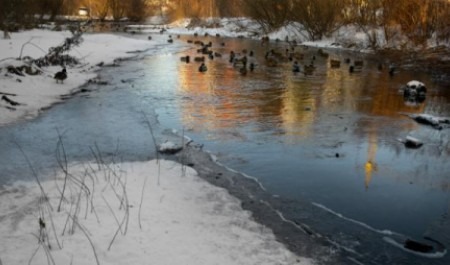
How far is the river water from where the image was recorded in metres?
5.66

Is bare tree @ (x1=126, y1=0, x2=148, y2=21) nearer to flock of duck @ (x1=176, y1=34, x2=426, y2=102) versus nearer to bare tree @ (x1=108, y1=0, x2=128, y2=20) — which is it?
bare tree @ (x1=108, y1=0, x2=128, y2=20)

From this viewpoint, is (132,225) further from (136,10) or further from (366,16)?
(136,10)

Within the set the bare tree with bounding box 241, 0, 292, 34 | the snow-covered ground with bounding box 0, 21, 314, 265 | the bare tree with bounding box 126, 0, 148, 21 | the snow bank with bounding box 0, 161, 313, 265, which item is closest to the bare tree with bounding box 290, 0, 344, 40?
the bare tree with bounding box 241, 0, 292, 34

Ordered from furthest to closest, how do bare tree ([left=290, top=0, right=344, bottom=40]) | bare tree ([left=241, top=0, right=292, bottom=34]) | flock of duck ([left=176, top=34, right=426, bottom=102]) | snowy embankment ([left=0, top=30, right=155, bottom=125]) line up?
bare tree ([left=241, top=0, right=292, bottom=34])
bare tree ([left=290, top=0, right=344, bottom=40])
flock of duck ([left=176, top=34, right=426, bottom=102])
snowy embankment ([left=0, top=30, right=155, bottom=125])

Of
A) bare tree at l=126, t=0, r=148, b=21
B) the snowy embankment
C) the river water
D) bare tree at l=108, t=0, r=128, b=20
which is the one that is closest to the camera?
the river water

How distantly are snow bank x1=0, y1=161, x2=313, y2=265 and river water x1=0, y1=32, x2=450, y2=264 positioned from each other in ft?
2.73

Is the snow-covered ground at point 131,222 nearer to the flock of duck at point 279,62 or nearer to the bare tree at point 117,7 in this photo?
the flock of duck at point 279,62

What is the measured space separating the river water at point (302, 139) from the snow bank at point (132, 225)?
83cm

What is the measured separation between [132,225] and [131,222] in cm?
8

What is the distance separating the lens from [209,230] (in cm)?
499

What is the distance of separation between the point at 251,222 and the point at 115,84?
35.8 feet

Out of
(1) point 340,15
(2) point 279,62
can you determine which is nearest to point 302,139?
(2) point 279,62

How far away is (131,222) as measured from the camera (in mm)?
5016

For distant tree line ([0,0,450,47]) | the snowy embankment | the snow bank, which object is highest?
distant tree line ([0,0,450,47])
